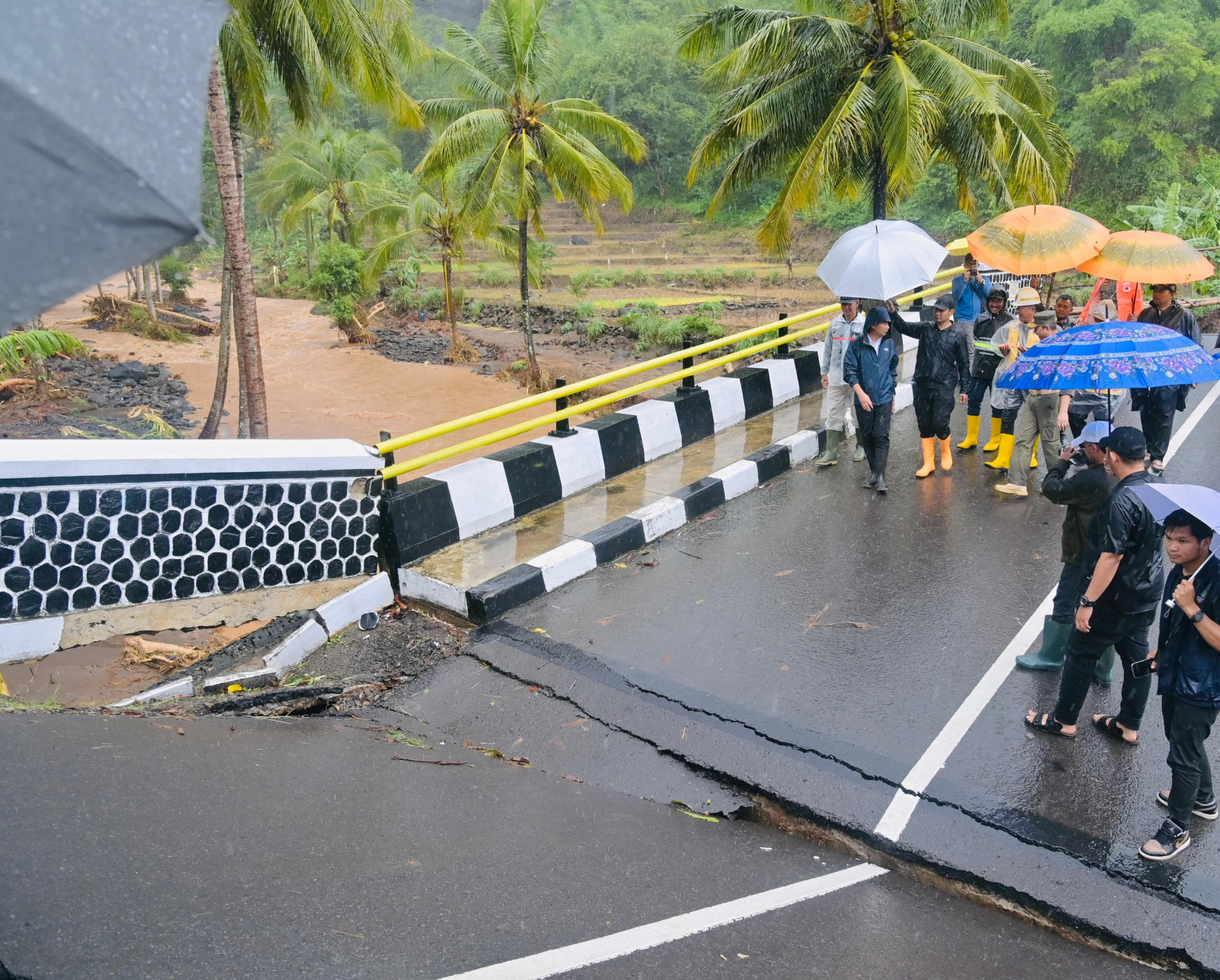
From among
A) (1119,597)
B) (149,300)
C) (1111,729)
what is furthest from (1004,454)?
(149,300)

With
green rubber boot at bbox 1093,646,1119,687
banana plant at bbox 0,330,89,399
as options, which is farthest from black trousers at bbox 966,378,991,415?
banana plant at bbox 0,330,89,399

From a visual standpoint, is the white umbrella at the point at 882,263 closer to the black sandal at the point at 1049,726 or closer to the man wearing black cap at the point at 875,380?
the man wearing black cap at the point at 875,380

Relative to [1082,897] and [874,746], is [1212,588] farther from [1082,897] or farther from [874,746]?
[874,746]

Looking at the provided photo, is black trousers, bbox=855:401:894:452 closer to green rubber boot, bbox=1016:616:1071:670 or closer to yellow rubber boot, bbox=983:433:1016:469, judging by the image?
yellow rubber boot, bbox=983:433:1016:469

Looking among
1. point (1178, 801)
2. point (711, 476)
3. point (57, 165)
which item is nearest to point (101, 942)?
point (57, 165)

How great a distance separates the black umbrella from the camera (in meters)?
1.74

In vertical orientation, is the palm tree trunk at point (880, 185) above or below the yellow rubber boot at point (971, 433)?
above

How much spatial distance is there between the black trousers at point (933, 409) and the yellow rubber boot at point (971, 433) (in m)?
0.87

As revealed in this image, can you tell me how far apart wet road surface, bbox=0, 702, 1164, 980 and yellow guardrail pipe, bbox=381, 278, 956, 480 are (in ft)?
7.41

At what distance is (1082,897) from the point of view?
3.65 m

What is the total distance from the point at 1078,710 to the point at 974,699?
1.66 ft

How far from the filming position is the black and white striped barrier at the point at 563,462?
6.49 meters

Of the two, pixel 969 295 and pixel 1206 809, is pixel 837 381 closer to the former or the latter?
pixel 969 295

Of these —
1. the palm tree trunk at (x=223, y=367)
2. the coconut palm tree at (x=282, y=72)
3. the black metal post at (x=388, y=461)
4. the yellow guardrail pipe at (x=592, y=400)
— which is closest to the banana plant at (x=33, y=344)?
the coconut palm tree at (x=282, y=72)
